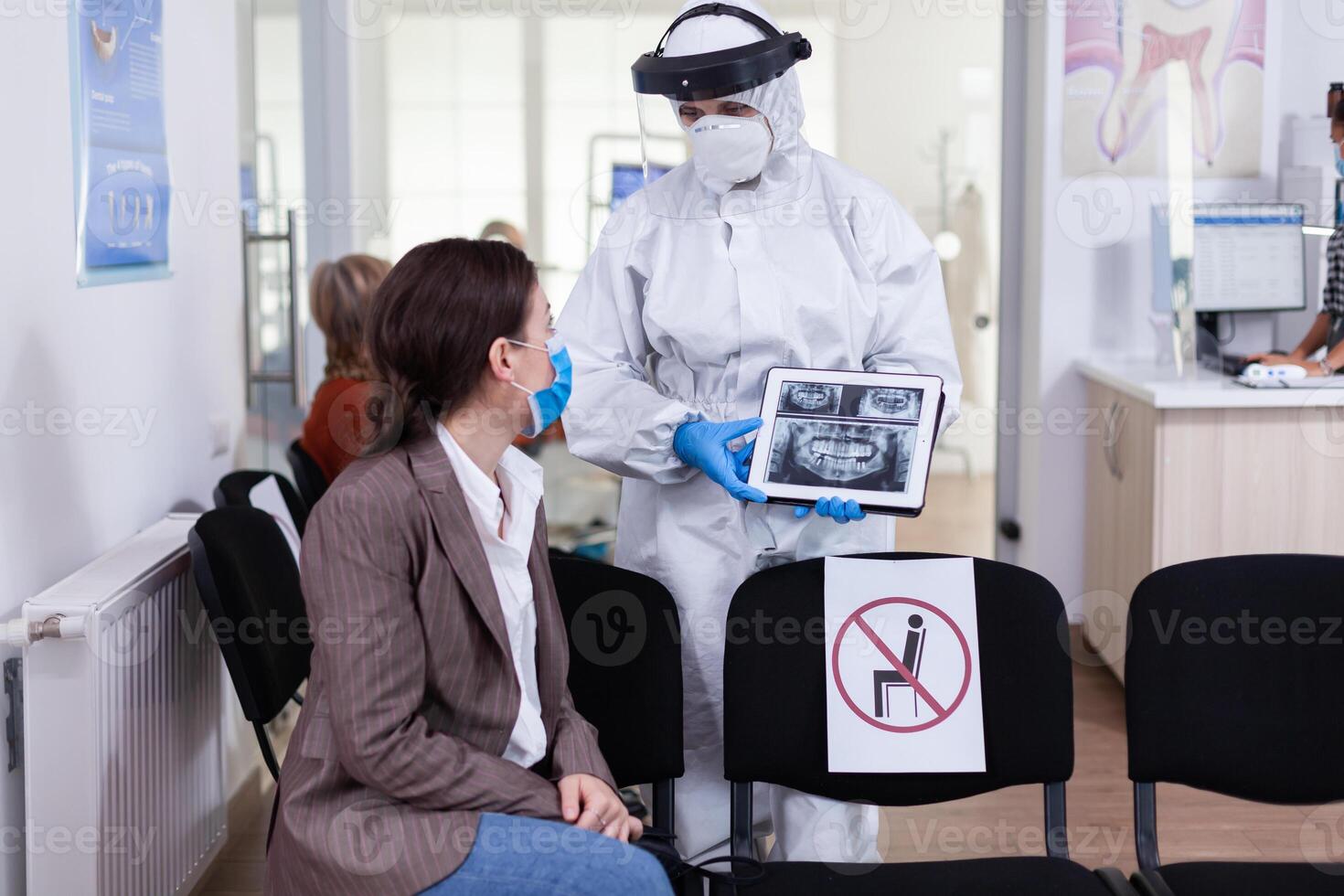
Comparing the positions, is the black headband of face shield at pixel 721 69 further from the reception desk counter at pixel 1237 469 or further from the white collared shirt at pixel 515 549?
the reception desk counter at pixel 1237 469

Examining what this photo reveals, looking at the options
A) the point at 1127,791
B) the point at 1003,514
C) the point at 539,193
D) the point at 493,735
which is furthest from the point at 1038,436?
→ the point at 493,735

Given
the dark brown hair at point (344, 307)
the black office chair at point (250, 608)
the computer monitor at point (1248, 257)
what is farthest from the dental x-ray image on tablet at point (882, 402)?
the computer monitor at point (1248, 257)

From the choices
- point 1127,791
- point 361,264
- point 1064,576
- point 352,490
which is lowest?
point 1127,791

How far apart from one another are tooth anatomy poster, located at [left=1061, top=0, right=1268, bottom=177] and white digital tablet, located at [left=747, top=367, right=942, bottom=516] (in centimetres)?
238

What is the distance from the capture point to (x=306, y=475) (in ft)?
9.30

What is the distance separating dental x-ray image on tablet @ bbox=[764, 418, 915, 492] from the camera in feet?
5.84

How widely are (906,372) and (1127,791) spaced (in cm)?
161

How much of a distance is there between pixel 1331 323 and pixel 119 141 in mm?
3001

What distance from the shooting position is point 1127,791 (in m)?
2.96

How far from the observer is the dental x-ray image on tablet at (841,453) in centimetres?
178

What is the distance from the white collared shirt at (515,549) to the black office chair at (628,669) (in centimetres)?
23

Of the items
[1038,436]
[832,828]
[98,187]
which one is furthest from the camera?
[1038,436]

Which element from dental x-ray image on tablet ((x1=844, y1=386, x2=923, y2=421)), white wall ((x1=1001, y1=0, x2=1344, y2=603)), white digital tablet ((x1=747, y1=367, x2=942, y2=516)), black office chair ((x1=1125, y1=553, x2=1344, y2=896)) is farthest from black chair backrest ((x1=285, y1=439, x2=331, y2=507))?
white wall ((x1=1001, y1=0, x2=1344, y2=603))

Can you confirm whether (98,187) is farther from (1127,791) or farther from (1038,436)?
(1038,436)
